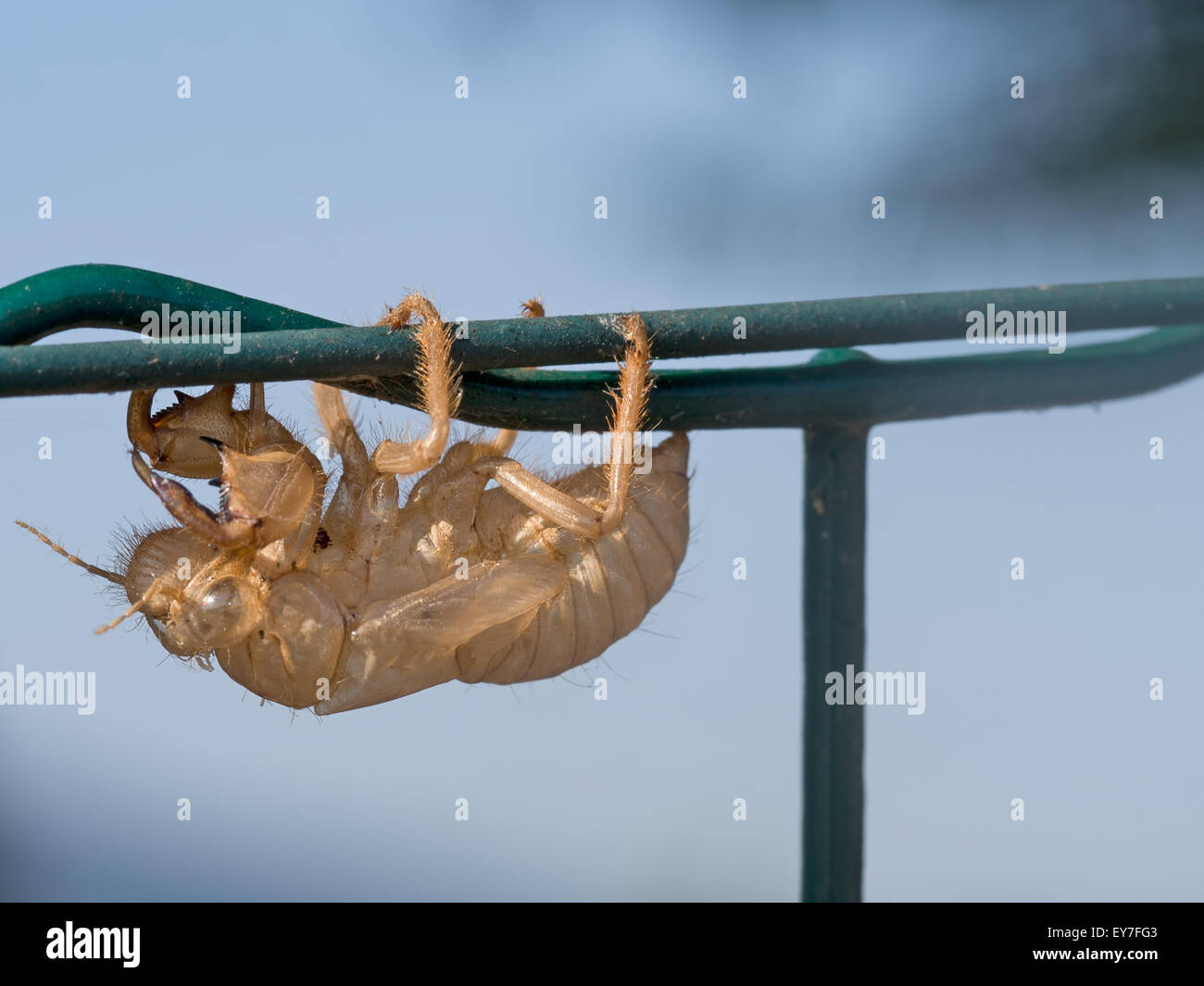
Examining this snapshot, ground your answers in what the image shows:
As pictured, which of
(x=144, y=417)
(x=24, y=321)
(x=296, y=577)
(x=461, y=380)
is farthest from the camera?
(x=296, y=577)

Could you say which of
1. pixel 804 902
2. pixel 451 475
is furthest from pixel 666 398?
pixel 804 902

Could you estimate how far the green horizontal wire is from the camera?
2709 millimetres

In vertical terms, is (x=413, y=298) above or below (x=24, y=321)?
above

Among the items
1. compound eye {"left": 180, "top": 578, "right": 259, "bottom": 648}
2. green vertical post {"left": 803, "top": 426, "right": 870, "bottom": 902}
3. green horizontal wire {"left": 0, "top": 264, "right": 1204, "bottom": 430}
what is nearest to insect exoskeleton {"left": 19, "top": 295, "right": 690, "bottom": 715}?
compound eye {"left": 180, "top": 578, "right": 259, "bottom": 648}

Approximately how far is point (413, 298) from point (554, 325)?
31.0 inches

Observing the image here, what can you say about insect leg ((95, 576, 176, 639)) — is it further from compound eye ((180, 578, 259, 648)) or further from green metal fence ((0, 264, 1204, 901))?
green metal fence ((0, 264, 1204, 901))

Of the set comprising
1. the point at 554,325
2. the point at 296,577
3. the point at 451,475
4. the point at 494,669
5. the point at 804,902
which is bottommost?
the point at 804,902

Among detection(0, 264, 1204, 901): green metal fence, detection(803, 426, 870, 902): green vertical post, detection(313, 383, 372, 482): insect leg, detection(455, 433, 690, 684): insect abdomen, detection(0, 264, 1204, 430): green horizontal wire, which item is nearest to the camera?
detection(0, 264, 1204, 430): green horizontal wire

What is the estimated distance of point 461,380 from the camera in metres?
3.35

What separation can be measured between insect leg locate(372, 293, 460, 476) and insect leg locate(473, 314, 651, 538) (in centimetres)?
31

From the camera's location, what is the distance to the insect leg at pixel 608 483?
350cm

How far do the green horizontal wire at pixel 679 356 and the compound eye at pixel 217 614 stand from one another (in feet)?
2.43

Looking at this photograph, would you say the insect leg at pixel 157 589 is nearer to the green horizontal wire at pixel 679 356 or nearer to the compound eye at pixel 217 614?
the compound eye at pixel 217 614

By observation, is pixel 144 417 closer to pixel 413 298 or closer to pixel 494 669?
pixel 413 298
